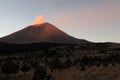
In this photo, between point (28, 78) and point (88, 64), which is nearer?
point (28, 78)

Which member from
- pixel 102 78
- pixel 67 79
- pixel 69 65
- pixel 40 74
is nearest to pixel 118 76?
pixel 102 78

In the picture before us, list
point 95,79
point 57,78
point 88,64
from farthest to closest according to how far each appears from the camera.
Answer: point 88,64 < point 57,78 < point 95,79

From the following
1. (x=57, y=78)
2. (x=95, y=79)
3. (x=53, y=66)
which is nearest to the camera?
(x=95, y=79)

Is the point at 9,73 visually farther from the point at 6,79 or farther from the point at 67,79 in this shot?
the point at 67,79

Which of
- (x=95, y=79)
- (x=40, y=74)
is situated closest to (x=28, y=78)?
(x=40, y=74)

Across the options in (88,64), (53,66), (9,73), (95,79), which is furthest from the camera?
(88,64)

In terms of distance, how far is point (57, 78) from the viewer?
34.2 metres

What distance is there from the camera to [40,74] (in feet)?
112

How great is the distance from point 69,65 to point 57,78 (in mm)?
11220

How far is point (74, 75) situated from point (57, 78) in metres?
2.36

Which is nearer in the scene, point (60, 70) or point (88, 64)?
point (60, 70)

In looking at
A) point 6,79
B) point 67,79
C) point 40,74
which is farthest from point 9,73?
point 67,79

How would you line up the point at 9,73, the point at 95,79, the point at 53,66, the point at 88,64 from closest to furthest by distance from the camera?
the point at 95,79 < the point at 9,73 < the point at 53,66 < the point at 88,64

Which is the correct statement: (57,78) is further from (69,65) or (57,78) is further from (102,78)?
(69,65)
